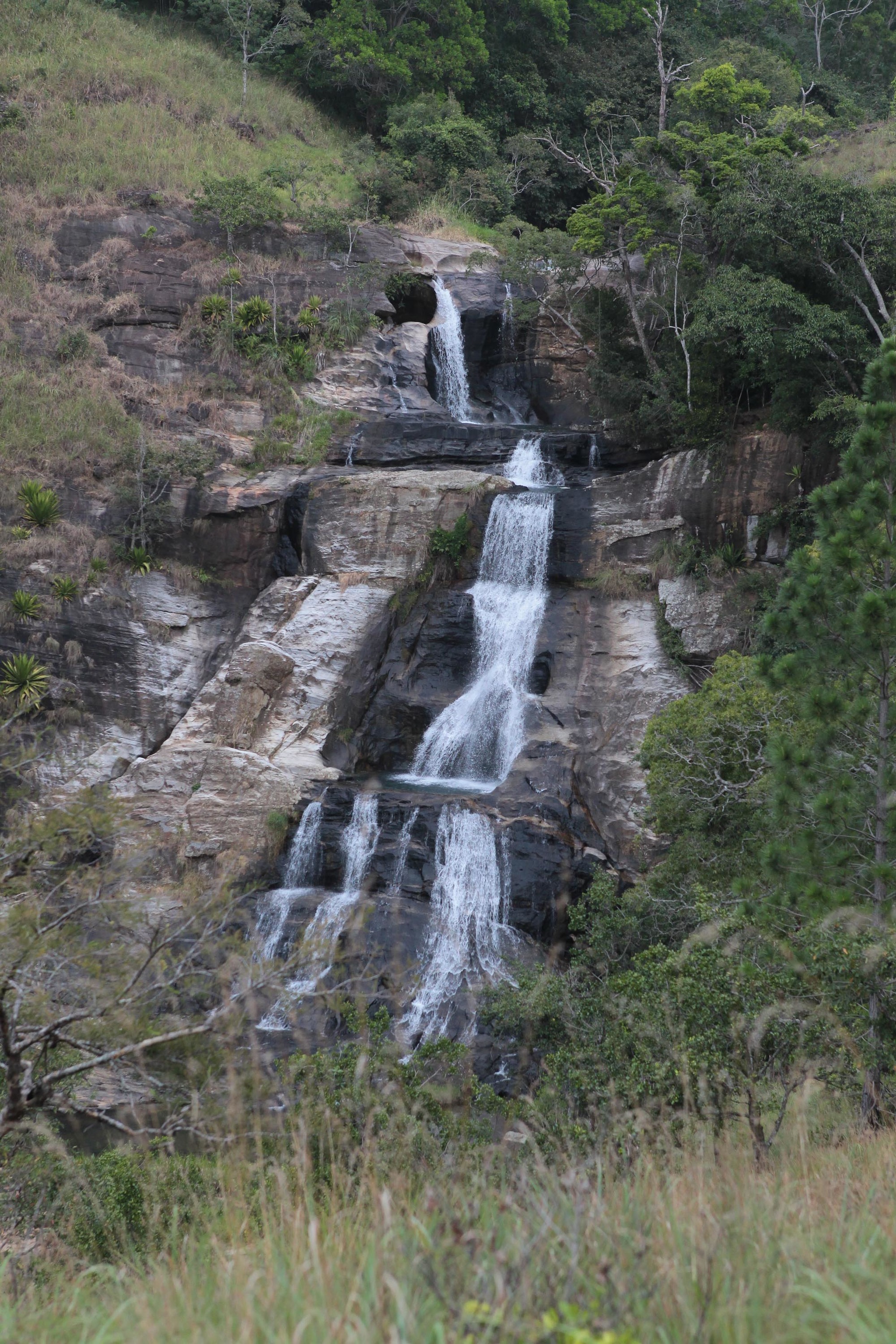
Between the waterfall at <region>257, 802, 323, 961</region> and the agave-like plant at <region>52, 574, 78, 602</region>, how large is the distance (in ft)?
21.5

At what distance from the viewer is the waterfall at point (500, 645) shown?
58.9 feet

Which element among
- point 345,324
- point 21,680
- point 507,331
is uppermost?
point 507,331

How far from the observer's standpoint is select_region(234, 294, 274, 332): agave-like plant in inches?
1004

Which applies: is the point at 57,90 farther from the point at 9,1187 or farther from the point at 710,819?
the point at 9,1187

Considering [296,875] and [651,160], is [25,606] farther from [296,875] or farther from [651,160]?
[651,160]

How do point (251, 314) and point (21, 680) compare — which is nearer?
point (21, 680)

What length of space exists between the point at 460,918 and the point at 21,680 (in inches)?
357

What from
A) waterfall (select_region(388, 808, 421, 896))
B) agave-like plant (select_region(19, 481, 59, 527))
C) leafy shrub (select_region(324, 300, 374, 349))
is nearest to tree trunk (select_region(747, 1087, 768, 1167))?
waterfall (select_region(388, 808, 421, 896))

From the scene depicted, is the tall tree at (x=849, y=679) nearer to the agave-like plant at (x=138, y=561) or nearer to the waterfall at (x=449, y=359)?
the agave-like plant at (x=138, y=561)

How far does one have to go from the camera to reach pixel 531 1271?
2.51 meters

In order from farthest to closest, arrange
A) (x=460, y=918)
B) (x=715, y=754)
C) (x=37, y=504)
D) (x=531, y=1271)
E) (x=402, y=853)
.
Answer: (x=37, y=504)
(x=402, y=853)
(x=460, y=918)
(x=715, y=754)
(x=531, y=1271)

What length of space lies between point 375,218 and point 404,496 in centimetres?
1397

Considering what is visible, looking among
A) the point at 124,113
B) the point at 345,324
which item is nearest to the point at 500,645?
the point at 345,324

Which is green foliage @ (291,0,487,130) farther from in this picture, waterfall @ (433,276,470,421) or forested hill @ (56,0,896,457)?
waterfall @ (433,276,470,421)
